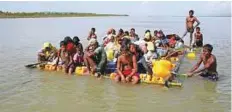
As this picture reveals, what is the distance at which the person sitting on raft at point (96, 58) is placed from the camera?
11500 millimetres

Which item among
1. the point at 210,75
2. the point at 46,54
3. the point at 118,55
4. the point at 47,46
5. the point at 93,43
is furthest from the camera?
the point at 46,54

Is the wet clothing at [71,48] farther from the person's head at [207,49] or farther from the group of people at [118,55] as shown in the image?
the person's head at [207,49]

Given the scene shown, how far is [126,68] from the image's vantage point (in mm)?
10695

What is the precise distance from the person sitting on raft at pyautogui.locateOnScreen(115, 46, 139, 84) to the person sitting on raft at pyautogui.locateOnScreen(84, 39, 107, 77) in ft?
2.85

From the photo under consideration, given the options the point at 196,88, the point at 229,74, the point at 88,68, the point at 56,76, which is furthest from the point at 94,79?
the point at 229,74

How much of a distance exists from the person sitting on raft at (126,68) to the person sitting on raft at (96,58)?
0.87 meters

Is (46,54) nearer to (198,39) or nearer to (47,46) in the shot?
(47,46)

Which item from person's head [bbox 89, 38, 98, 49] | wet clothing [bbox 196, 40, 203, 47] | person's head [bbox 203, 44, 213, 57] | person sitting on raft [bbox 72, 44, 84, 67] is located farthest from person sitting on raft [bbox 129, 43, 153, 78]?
wet clothing [bbox 196, 40, 203, 47]

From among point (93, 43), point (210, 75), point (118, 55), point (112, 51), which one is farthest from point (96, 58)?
point (210, 75)

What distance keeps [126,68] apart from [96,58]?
1.39 meters

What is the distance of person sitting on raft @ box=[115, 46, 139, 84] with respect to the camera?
34.3 feet

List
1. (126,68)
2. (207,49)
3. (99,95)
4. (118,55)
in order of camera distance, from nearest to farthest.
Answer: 1. (99,95)
2. (126,68)
3. (207,49)
4. (118,55)

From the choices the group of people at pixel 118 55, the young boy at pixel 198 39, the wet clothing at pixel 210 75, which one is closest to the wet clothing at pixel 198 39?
the young boy at pixel 198 39

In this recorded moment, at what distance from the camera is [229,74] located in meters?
12.5
